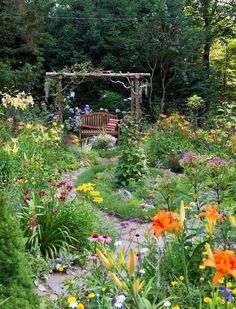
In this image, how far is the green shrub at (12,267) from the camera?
203 centimetres

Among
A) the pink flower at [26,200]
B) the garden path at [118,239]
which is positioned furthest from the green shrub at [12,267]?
the pink flower at [26,200]

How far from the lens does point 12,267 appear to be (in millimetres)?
2074

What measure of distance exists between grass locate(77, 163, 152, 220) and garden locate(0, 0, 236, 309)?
0.03 metres

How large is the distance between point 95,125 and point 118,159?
17.6ft

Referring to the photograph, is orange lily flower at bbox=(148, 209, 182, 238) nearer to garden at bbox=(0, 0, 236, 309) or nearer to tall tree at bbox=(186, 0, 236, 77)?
garden at bbox=(0, 0, 236, 309)

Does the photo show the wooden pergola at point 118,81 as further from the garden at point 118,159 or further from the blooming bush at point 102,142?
the blooming bush at point 102,142

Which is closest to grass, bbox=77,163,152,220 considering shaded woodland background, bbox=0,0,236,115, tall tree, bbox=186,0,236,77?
shaded woodland background, bbox=0,0,236,115

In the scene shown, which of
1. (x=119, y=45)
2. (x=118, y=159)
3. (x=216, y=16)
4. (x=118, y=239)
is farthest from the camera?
(x=216, y=16)

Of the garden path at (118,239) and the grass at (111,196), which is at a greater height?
the garden path at (118,239)

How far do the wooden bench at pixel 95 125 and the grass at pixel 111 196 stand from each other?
404 centimetres

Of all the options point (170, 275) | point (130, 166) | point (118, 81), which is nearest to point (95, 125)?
point (118, 81)

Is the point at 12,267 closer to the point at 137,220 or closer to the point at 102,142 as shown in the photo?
the point at 137,220

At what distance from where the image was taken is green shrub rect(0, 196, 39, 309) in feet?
6.65

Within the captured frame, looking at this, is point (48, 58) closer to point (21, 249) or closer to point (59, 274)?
point (59, 274)
